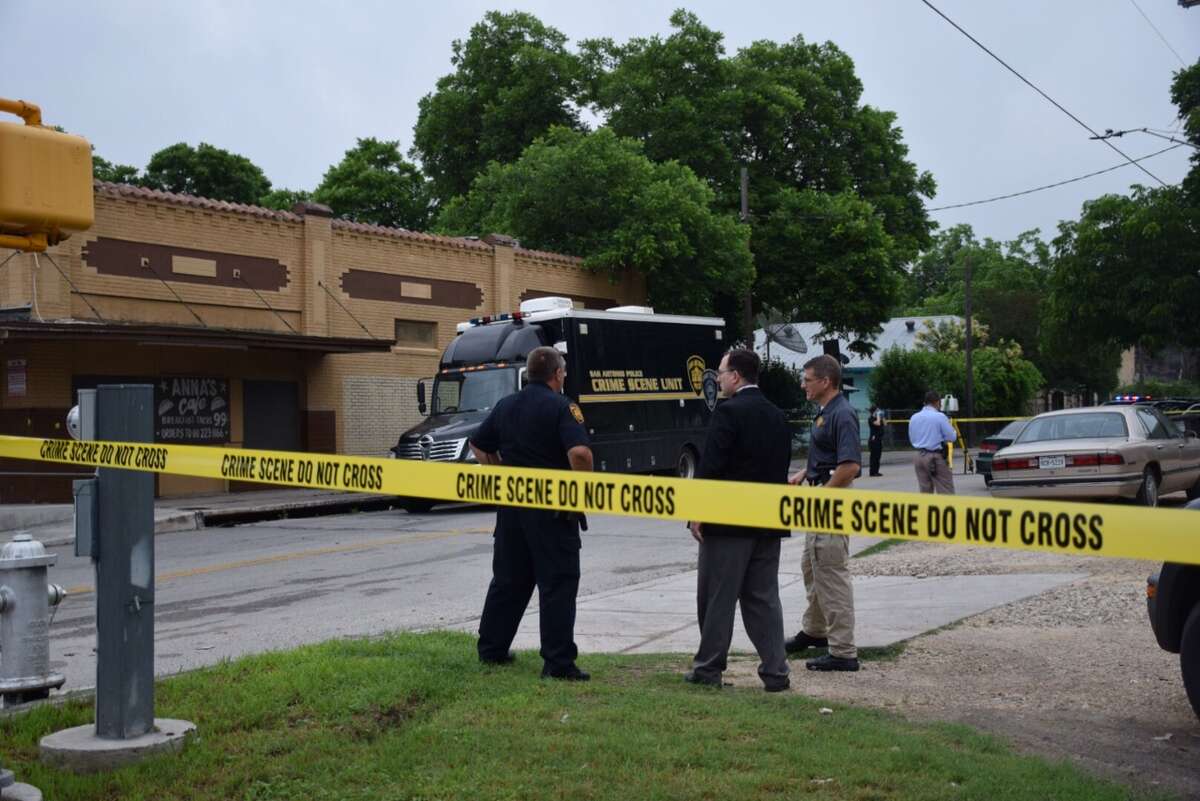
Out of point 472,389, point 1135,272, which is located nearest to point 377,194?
point 1135,272

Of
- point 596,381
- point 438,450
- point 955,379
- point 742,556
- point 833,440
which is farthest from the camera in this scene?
point 955,379

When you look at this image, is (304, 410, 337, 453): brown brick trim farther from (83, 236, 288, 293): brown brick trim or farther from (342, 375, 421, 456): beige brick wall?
(83, 236, 288, 293): brown brick trim

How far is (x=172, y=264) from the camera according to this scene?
910 inches

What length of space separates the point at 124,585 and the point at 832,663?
4.14m

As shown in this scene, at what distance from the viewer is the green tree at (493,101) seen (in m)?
42.9

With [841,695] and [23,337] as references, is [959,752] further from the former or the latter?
[23,337]

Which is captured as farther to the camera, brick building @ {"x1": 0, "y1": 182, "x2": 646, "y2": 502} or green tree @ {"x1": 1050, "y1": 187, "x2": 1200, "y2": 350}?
green tree @ {"x1": 1050, "y1": 187, "x2": 1200, "y2": 350}

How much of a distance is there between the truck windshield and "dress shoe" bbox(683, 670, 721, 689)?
14097 millimetres

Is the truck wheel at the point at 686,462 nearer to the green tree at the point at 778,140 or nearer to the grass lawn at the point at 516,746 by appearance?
the green tree at the point at 778,140

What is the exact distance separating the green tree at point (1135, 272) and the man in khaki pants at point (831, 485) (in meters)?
28.6

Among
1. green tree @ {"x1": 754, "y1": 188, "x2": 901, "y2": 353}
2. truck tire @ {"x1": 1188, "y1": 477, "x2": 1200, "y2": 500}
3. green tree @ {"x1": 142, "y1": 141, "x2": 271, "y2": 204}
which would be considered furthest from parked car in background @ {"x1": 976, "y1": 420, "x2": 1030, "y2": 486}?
green tree @ {"x1": 142, "y1": 141, "x2": 271, "y2": 204}

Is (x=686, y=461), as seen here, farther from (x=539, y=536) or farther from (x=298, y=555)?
(x=539, y=536)

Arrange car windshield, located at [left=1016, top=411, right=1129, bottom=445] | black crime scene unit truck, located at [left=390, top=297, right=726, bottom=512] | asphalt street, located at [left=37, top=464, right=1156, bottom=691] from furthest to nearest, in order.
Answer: black crime scene unit truck, located at [left=390, top=297, right=726, bottom=512] < car windshield, located at [left=1016, top=411, right=1129, bottom=445] < asphalt street, located at [left=37, top=464, right=1156, bottom=691]

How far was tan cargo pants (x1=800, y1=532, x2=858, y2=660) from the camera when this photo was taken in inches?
294
